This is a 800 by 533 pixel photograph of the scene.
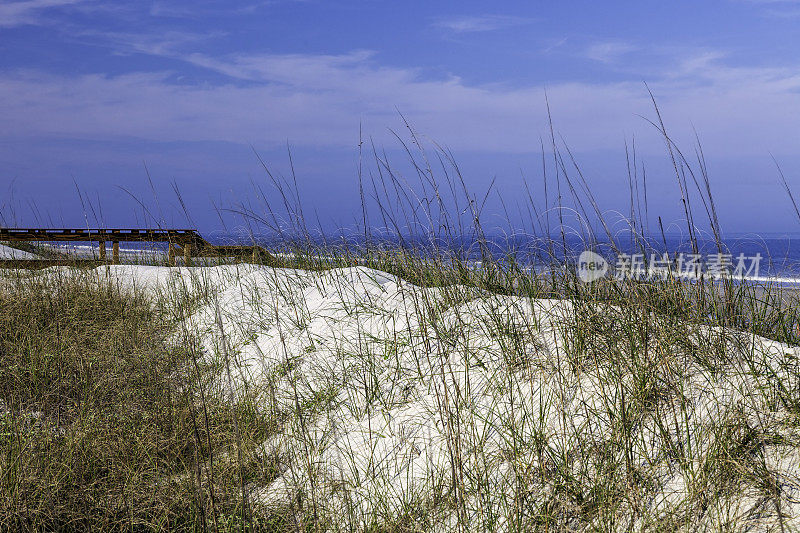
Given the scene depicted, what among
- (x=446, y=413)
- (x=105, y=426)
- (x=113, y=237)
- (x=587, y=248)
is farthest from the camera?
(x=113, y=237)

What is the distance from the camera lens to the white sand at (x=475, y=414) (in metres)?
2.14

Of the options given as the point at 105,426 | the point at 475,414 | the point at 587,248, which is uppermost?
the point at 587,248

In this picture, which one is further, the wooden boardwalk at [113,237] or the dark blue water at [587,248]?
the wooden boardwalk at [113,237]

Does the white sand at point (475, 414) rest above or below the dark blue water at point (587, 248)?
below

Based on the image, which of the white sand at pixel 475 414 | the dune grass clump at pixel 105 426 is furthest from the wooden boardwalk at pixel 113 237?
the white sand at pixel 475 414

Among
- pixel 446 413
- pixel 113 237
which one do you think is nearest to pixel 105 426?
pixel 446 413

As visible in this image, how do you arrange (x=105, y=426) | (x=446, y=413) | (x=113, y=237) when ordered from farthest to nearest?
(x=113, y=237) → (x=105, y=426) → (x=446, y=413)

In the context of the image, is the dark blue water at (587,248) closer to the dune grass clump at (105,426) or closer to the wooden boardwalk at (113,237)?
the dune grass clump at (105,426)

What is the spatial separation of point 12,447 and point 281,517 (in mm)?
1360

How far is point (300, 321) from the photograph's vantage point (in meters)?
4.40

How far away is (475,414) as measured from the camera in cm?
267

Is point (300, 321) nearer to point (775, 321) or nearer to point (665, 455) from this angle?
point (665, 455)

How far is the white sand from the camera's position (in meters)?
2.14

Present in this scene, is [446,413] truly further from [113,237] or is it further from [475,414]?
[113,237]
